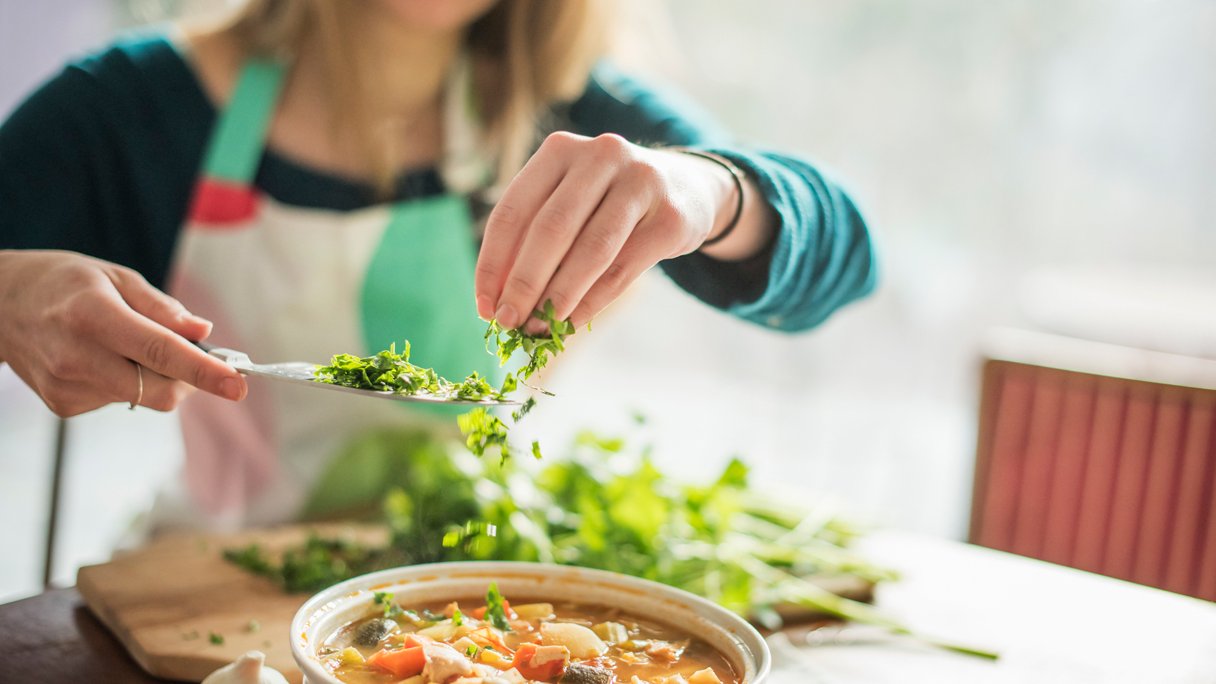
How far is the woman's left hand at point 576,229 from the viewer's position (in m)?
0.94

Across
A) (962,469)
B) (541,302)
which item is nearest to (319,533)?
(541,302)

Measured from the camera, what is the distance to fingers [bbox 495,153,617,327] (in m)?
0.93

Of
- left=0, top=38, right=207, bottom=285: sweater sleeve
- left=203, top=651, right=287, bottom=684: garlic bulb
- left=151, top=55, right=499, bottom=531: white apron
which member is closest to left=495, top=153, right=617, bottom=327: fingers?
left=203, top=651, right=287, bottom=684: garlic bulb

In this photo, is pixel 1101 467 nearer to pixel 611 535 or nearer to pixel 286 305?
pixel 611 535

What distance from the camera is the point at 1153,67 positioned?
3418 millimetres

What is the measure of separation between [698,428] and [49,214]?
11.3 ft

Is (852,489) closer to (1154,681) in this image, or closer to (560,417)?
(560,417)

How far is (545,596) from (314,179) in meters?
1.21

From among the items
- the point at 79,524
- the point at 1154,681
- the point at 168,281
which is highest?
the point at 168,281

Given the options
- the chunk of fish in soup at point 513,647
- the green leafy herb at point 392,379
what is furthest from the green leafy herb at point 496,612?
the green leafy herb at point 392,379

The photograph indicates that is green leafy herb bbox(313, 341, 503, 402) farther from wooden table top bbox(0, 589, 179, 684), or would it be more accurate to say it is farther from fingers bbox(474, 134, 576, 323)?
wooden table top bbox(0, 589, 179, 684)

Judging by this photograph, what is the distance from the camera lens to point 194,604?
1.31m

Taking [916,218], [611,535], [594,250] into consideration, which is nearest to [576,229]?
[594,250]

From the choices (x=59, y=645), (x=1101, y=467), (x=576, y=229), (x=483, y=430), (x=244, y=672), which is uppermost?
(x=576, y=229)
